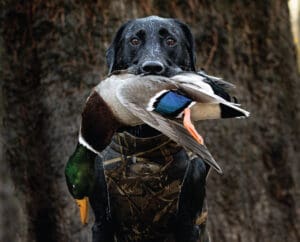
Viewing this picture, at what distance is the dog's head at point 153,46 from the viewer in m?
3.60

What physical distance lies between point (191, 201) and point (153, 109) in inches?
29.2

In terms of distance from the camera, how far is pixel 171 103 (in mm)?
3104

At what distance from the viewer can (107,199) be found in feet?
12.2

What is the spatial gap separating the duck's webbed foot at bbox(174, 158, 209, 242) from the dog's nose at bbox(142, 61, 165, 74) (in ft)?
1.63

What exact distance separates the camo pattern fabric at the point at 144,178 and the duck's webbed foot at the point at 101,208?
27 mm

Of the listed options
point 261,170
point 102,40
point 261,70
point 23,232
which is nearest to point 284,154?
point 261,170

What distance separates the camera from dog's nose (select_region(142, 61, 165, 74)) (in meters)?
3.43

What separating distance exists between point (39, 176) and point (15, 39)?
0.96m

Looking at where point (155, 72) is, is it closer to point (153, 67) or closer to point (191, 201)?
point (153, 67)

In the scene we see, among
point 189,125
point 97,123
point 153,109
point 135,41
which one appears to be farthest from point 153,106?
point 135,41

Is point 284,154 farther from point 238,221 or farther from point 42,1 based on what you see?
point 42,1

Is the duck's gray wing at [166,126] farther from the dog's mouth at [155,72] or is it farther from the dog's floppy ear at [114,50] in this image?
the dog's floppy ear at [114,50]

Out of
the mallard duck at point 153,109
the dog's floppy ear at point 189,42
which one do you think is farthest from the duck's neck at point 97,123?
the dog's floppy ear at point 189,42

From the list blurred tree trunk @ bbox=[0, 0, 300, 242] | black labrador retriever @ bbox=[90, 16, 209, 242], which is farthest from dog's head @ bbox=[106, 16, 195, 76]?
blurred tree trunk @ bbox=[0, 0, 300, 242]
